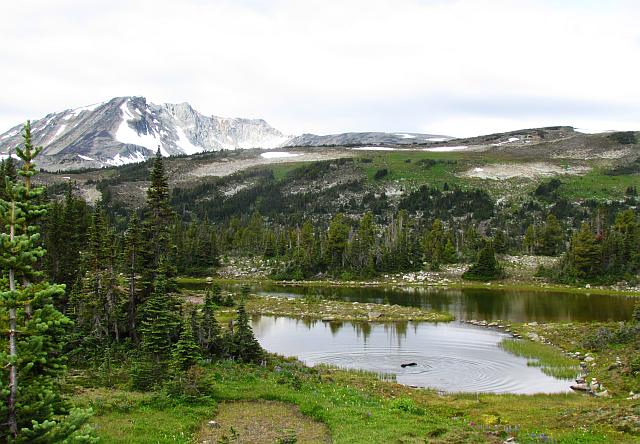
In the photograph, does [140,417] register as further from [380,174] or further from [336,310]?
[380,174]

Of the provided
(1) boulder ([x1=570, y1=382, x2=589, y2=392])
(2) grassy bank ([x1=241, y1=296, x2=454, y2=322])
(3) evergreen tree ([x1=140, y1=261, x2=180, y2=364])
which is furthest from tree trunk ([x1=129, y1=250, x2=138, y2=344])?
(1) boulder ([x1=570, y1=382, x2=589, y2=392])

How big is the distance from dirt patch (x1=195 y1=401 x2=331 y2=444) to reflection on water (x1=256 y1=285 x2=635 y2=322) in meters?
40.0

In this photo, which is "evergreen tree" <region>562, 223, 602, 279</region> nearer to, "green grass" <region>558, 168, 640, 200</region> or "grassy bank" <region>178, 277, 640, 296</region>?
"grassy bank" <region>178, 277, 640, 296</region>

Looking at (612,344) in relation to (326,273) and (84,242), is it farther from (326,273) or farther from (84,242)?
(326,273)

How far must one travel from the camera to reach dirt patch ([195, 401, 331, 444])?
63.2ft

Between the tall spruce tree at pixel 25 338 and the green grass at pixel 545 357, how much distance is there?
103ft

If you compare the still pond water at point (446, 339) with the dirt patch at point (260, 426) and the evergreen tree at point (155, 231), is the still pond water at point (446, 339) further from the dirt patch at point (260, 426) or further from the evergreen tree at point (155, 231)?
the dirt patch at point (260, 426)

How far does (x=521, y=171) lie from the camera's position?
19025 cm

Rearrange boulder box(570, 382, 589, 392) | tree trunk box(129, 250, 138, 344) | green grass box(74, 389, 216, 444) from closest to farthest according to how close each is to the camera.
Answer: green grass box(74, 389, 216, 444) < boulder box(570, 382, 589, 392) < tree trunk box(129, 250, 138, 344)

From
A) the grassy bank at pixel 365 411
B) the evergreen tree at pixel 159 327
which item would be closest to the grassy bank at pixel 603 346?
the grassy bank at pixel 365 411

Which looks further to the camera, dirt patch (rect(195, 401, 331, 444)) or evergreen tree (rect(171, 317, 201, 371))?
evergreen tree (rect(171, 317, 201, 371))

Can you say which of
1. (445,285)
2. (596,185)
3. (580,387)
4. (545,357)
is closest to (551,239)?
(445,285)

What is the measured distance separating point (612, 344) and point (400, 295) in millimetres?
39442

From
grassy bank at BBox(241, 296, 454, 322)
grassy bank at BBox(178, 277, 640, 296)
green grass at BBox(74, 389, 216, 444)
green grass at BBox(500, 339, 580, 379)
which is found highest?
green grass at BBox(74, 389, 216, 444)
